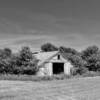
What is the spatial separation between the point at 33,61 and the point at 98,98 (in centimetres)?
1823

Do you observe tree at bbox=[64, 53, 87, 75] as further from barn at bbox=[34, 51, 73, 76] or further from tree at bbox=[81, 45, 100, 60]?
tree at bbox=[81, 45, 100, 60]

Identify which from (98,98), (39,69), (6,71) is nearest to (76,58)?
(39,69)

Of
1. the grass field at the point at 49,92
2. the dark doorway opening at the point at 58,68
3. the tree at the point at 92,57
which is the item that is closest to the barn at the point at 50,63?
the dark doorway opening at the point at 58,68

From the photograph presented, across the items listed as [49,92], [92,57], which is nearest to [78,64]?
[92,57]

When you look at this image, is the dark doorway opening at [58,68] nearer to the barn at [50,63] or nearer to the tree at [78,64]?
the barn at [50,63]

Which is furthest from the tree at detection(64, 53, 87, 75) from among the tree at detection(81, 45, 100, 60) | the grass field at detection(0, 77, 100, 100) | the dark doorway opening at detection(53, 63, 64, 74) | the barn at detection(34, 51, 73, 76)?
the grass field at detection(0, 77, 100, 100)

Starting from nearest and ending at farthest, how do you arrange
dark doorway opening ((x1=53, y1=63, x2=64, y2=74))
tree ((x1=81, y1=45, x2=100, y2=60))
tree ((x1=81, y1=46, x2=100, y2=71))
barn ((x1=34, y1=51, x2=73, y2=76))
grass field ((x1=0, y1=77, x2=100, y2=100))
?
grass field ((x1=0, y1=77, x2=100, y2=100)) → barn ((x1=34, y1=51, x2=73, y2=76)) → dark doorway opening ((x1=53, y1=63, x2=64, y2=74)) → tree ((x1=81, y1=46, x2=100, y2=71)) → tree ((x1=81, y1=45, x2=100, y2=60))

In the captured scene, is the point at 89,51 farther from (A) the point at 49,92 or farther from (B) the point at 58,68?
(A) the point at 49,92

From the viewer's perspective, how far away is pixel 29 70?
26.9 m

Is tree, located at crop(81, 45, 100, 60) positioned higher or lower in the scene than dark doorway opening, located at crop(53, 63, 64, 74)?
higher

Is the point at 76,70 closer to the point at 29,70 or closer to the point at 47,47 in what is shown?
the point at 29,70

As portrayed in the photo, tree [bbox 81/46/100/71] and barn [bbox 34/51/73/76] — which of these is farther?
tree [bbox 81/46/100/71]

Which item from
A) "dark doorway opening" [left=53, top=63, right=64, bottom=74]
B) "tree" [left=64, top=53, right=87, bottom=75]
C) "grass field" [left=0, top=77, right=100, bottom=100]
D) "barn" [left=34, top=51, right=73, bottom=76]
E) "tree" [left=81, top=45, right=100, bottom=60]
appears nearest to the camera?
"grass field" [left=0, top=77, right=100, bottom=100]

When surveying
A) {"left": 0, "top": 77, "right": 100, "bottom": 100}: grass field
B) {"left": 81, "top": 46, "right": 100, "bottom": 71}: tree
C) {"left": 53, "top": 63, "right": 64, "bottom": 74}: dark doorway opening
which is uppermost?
{"left": 81, "top": 46, "right": 100, "bottom": 71}: tree
